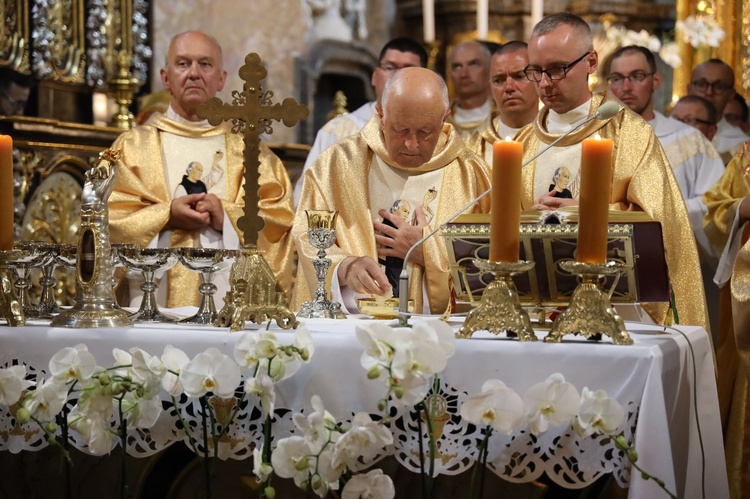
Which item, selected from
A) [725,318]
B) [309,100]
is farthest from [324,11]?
[725,318]

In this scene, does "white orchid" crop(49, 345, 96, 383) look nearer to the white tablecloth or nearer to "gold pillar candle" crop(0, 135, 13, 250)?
the white tablecloth

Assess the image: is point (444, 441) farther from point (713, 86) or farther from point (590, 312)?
point (713, 86)

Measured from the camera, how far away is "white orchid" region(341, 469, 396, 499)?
2.53 meters

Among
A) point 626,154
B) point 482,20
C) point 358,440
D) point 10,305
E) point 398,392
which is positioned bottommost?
point 358,440

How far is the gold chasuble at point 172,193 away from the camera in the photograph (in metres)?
5.09

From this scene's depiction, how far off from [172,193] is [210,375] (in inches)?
113

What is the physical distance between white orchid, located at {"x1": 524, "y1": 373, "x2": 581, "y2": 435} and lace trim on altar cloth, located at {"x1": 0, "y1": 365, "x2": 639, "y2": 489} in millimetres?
200

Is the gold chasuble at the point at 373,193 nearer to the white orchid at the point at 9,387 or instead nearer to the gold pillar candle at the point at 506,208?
the gold pillar candle at the point at 506,208

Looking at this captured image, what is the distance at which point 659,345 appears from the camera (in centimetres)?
271

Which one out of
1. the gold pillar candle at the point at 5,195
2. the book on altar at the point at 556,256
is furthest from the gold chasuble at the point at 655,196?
the gold pillar candle at the point at 5,195

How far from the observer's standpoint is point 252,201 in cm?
315

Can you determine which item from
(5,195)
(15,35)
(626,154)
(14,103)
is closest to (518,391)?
(5,195)

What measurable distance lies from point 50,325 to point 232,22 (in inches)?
267

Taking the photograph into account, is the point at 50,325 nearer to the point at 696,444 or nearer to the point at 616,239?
the point at 616,239
